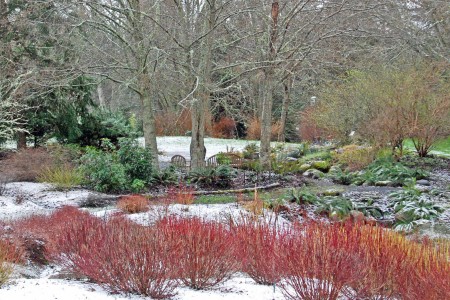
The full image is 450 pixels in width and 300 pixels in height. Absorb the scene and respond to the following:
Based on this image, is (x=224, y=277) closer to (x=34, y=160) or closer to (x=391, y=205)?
(x=391, y=205)

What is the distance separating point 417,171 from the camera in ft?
47.4

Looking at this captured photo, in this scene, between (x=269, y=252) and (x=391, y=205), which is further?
(x=391, y=205)

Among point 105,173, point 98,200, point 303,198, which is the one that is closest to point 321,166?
point 303,198

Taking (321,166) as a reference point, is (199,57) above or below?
above

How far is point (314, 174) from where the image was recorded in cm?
1630

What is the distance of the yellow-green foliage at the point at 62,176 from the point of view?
514 inches

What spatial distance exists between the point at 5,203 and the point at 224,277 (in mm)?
8298

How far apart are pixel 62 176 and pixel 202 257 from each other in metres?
9.58

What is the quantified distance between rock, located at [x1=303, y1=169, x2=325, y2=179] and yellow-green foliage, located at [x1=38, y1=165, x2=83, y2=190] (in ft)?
23.6

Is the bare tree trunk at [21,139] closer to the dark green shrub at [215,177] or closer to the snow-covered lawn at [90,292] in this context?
the dark green shrub at [215,177]

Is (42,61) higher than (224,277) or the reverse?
higher

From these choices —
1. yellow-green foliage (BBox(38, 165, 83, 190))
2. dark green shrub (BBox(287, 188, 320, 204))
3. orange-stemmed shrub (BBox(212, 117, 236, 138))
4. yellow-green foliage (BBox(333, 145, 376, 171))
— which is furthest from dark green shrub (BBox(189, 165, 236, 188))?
orange-stemmed shrub (BBox(212, 117, 236, 138))

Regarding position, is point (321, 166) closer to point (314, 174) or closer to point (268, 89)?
point (314, 174)

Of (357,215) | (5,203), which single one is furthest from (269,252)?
(5,203)
